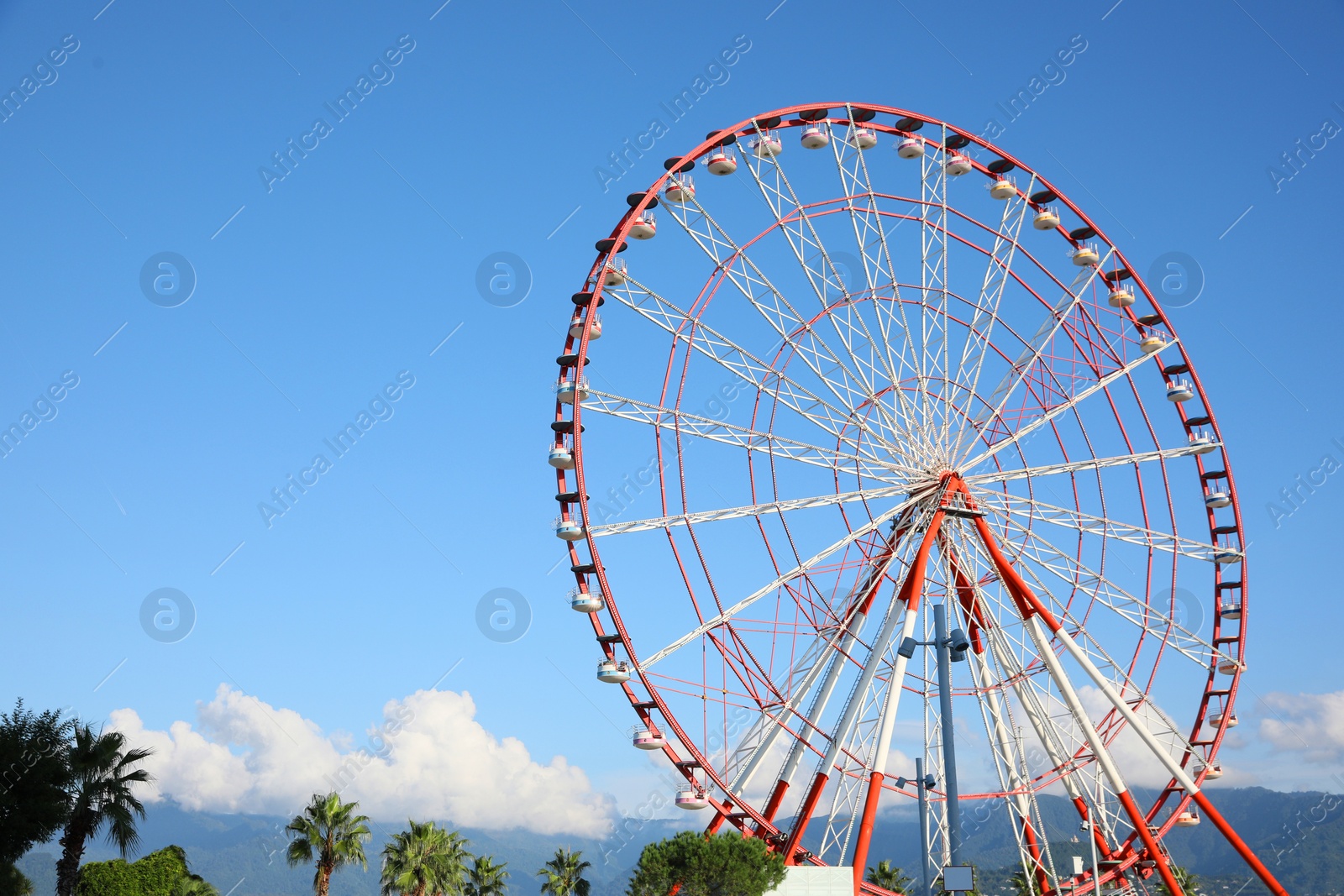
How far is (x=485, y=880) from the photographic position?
54.1 meters

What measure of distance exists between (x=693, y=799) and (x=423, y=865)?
20.5 m

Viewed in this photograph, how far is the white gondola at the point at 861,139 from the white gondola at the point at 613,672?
18.2m

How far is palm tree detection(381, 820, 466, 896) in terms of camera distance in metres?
48.3

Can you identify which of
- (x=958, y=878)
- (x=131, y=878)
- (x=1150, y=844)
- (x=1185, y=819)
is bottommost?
(x=958, y=878)

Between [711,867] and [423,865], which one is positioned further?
[423,865]

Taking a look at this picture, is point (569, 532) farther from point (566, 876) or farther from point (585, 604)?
point (566, 876)

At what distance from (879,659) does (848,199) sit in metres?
14.1

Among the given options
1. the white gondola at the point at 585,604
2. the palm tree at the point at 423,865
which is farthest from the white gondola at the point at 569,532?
the palm tree at the point at 423,865

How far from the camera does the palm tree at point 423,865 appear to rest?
159 ft

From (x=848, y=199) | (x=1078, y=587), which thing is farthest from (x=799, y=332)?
(x=1078, y=587)

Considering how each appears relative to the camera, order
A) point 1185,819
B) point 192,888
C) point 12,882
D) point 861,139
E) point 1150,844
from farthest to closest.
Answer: point 192,888
point 1185,819
point 861,139
point 12,882
point 1150,844

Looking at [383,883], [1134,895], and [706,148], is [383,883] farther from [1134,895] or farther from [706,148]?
[706,148]

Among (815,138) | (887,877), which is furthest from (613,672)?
(887,877)

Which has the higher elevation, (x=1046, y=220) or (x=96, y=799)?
A: (x=1046, y=220)
